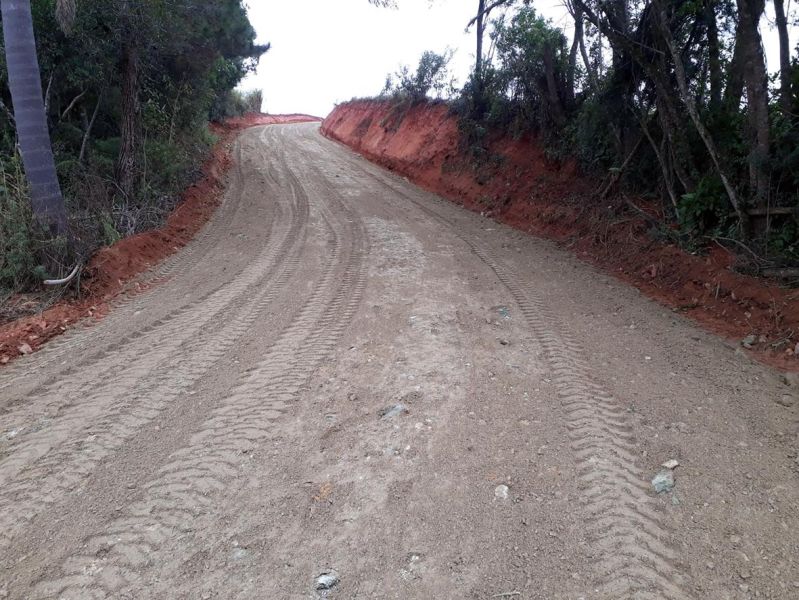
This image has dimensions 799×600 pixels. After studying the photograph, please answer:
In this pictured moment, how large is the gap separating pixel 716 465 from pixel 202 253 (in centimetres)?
761

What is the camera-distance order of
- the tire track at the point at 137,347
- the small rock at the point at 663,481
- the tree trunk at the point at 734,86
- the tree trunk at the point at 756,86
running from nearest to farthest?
the small rock at the point at 663,481, the tire track at the point at 137,347, the tree trunk at the point at 756,86, the tree trunk at the point at 734,86

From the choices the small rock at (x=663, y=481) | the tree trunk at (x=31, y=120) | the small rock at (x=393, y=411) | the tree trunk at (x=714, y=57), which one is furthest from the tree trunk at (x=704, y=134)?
the tree trunk at (x=31, y=120)

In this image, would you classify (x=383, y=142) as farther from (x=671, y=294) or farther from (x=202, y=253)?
(x=671, y=294)

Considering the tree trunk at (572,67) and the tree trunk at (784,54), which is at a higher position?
the tree trunk at (572,67)

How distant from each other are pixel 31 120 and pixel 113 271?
7.81ft

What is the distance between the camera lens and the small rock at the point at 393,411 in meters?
3.73

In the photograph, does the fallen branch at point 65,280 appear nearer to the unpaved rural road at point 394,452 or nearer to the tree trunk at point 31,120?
the tree trunk at point 31,120

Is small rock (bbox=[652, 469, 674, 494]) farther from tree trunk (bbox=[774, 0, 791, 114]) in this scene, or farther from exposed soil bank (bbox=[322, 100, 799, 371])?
tree trunk (bbox=[774, 0, 791, 114])

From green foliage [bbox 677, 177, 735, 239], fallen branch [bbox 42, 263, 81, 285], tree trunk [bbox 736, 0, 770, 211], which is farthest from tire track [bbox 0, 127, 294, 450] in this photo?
tree trunk [bbox 736, 0, 770, 211]

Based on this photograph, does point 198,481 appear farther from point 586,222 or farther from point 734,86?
point 734,86

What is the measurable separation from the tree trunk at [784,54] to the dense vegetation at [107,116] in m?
9.74

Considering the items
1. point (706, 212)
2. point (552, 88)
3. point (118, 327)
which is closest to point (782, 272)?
point (706, 212)

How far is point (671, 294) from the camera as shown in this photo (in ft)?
21.3

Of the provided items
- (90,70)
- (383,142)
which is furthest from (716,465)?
(383,142)
